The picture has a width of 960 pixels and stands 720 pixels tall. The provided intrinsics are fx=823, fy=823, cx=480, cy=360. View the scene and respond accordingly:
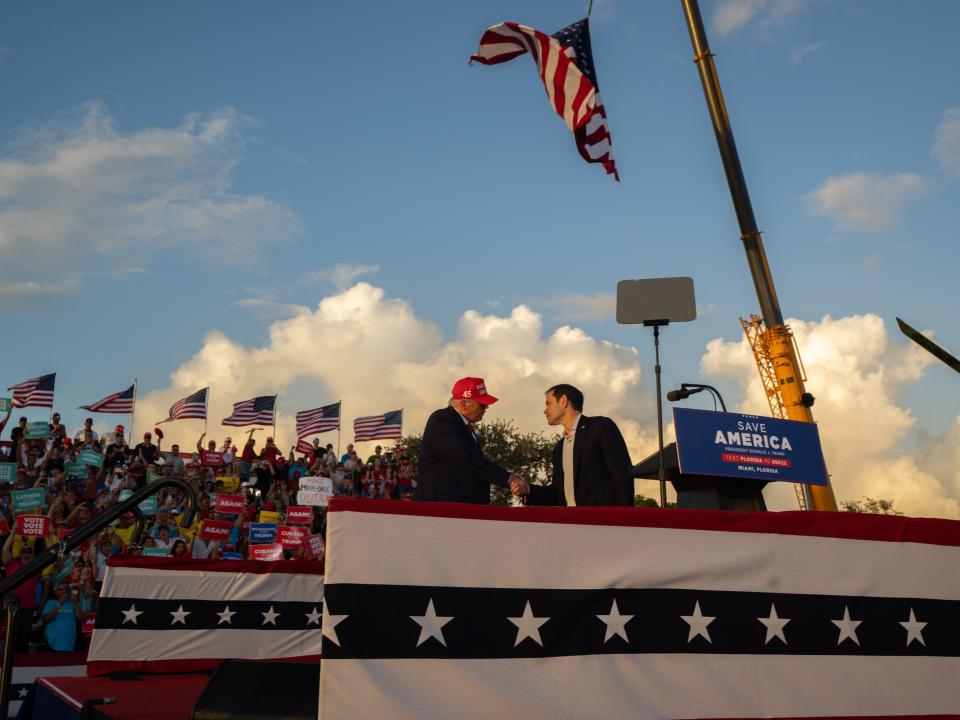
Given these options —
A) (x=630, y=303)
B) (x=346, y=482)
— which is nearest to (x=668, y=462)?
(x=630, y=303)

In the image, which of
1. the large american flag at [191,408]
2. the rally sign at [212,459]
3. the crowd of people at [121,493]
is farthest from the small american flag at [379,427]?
the rally sign at [212,459]

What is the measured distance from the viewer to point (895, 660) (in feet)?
13.8

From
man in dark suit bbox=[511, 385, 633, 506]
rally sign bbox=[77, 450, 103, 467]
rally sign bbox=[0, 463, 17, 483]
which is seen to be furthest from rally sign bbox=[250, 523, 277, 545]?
man in dark suit bbox=[511, 385, 633, 506]

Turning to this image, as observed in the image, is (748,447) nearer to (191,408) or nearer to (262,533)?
(262,533)

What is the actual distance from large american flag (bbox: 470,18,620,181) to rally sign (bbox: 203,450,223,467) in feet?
47.0

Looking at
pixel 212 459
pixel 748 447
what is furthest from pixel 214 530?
pixel 748 447

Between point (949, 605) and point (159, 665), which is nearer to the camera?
point (949, 605)

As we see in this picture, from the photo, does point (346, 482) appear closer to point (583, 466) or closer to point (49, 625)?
point (49, 625)

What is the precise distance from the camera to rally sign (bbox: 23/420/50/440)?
1853cm

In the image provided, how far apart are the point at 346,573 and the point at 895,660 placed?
9.36 feet

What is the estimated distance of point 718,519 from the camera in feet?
13.3

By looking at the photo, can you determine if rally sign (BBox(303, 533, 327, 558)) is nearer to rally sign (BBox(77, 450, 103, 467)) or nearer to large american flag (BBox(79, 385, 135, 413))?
rally sign (BBox(77, 450, 103, 467))

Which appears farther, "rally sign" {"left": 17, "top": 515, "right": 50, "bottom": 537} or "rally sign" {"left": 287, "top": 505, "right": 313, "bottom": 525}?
"rally sign" {"left": 287, "top": 505, "right": 313, "bottom": 525}

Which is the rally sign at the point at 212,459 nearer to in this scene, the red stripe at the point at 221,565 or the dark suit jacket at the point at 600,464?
the red stripe at the point at 221,565
